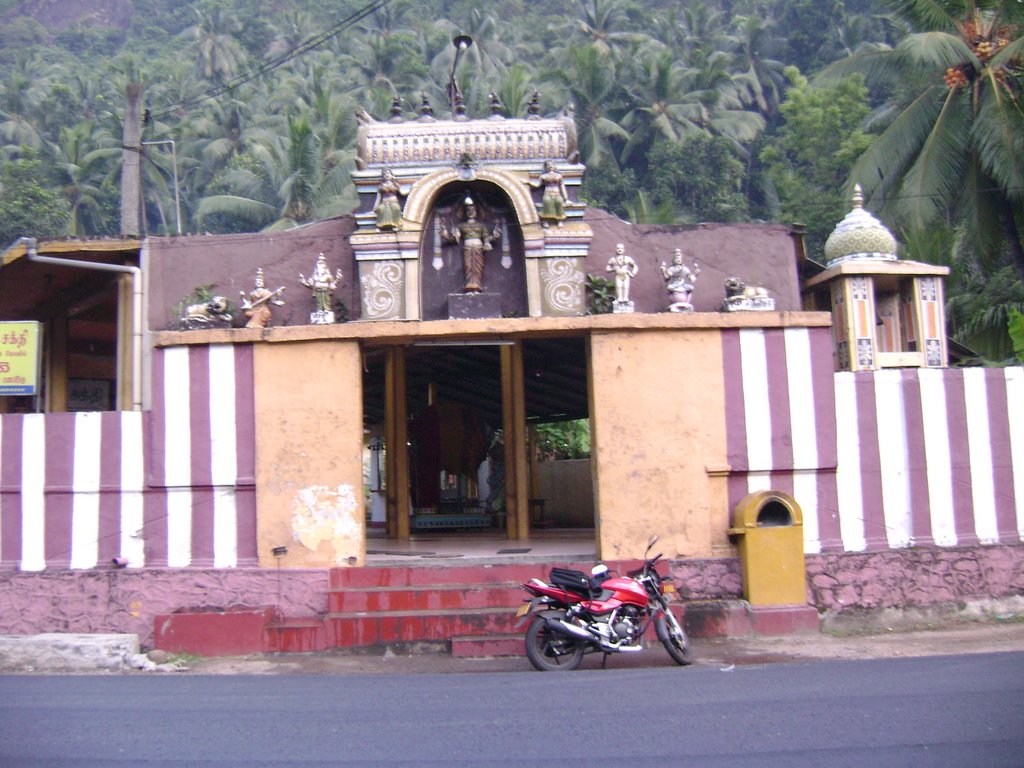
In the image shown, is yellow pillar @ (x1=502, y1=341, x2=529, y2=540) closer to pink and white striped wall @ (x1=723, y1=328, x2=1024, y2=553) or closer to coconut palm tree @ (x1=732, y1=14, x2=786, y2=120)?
pink and white striped wall @ (x1=723, y1=328, x2=1024, y2=553)

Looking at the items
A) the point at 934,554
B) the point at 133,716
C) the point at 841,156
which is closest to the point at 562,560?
the point at 934,554

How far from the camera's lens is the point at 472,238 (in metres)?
13.0

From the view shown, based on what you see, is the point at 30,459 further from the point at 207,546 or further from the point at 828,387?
the point at 828,387

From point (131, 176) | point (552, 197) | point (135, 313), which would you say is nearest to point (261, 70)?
point (131, 176)

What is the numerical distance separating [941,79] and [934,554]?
12.5 m

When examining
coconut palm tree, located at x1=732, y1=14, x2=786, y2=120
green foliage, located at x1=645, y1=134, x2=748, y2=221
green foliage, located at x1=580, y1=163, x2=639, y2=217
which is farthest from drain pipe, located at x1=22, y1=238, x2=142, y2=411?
coconut palm tree, located at x1=732, y1=14, x2=786, y2=120

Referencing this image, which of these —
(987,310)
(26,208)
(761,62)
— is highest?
(761,62)

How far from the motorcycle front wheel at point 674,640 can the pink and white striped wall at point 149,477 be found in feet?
14.1

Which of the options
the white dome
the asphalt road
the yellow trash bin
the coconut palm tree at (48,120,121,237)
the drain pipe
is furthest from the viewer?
the coconut palm tree at (48,120,121,237)

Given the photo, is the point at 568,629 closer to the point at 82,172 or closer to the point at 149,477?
the point at 149,477

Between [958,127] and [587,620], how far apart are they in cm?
1452

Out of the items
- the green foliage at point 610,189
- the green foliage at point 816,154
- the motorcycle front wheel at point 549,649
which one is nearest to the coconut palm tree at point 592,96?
the green foliage at point 610,189

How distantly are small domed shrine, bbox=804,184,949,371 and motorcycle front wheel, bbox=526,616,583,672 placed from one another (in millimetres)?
5367

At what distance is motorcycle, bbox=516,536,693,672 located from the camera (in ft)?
32.8
